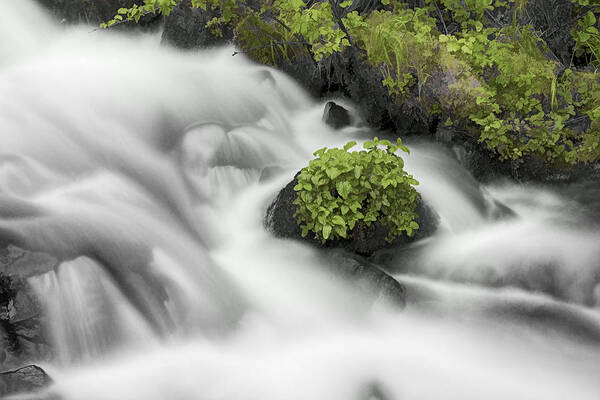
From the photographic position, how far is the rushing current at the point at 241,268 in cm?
356

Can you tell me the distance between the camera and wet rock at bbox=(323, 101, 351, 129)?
6477 mm

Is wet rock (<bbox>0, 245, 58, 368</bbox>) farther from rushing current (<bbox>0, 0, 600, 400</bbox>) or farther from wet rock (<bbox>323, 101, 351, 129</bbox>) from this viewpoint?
wet rock (<bbox>323, 101, 351, 129</bbox>)

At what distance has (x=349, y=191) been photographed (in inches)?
176

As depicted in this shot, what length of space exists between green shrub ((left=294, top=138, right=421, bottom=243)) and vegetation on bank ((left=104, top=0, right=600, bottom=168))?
158cm

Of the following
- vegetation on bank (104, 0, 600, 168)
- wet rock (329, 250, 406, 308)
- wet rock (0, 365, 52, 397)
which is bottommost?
wet rock (0, 365, 52, 397)

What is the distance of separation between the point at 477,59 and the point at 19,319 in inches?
187

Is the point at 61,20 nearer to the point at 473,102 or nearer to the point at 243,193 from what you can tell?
the point at 243,193

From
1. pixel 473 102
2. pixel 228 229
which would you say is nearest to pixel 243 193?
pixel 228 229

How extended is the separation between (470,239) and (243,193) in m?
2.08

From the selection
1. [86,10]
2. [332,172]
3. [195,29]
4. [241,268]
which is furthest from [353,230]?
[86,10]

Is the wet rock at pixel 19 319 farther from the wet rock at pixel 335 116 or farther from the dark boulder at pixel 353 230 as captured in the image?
the wet rock at pixel 335 116

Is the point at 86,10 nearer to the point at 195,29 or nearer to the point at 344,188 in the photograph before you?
the point at 195,29

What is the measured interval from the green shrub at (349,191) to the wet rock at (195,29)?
3.77m

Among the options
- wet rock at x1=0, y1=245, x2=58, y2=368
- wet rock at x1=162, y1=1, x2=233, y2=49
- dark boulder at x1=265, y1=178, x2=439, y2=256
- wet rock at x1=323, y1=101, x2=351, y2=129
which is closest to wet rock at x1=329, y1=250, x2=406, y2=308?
dark boulder at x1=265, y1=178, x2=439, y2=256
